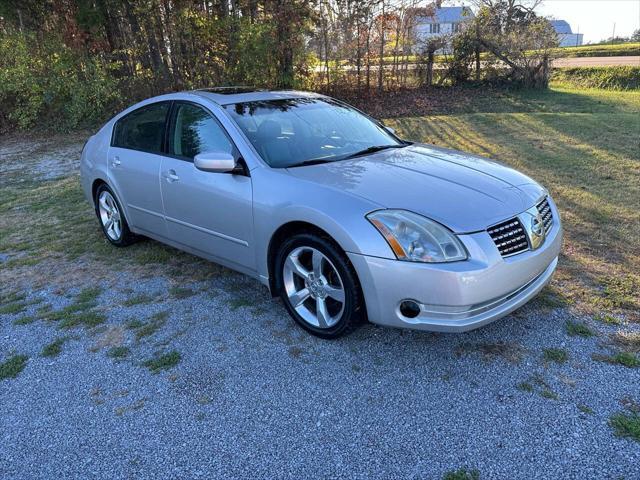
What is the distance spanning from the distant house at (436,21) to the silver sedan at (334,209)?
1144cm

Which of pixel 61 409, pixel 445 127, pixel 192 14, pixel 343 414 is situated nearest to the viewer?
pixel 343 414

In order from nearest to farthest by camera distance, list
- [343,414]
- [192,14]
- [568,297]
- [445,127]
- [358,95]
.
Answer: [343,414] → [568,297] → [445,127] → [192,14] → [358,95]

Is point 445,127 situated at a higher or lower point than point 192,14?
lower

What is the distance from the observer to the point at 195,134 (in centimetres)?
410

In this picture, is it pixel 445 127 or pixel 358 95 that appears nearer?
pixel 445 127

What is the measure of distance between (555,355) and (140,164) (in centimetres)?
355

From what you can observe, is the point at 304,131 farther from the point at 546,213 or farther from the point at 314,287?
the point at 546,213

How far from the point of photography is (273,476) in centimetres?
233

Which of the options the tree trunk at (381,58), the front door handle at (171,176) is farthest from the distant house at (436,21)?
the front door handle at (171,176)

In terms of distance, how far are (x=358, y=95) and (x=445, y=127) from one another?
4.77 meters

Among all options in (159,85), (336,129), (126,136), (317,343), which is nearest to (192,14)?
(159,85)

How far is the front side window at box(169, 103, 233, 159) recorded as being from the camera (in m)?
3.86

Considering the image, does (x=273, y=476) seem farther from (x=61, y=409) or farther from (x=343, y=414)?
(x=61, y=409)

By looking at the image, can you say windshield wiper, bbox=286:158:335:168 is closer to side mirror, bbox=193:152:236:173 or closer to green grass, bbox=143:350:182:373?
side mirror, bbox=193:152:236:173
